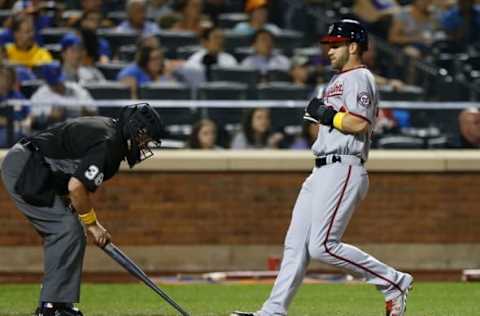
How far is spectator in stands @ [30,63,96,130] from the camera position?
13711 mm

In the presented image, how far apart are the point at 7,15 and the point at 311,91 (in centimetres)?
420

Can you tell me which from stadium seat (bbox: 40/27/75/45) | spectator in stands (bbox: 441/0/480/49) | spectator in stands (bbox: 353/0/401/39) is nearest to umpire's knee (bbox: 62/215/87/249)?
stadium seat (bbox: 40/27/75/45)

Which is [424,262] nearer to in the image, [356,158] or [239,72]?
[239,72]

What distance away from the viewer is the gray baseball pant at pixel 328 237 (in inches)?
332

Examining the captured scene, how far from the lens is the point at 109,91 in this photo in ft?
47.1

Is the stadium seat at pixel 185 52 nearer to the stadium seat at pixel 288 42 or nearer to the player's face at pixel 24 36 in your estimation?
the stadium seat at pixel 288 42

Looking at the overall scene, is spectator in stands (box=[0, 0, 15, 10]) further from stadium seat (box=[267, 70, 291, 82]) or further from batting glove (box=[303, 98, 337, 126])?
batting glove (box=[303, 98, 337, 126])

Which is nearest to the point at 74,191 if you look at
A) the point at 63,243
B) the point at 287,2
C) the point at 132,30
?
the point at 63,243

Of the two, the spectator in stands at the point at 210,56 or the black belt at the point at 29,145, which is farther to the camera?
the spectator in stands at the point at 210,56

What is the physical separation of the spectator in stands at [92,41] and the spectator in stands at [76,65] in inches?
4.5

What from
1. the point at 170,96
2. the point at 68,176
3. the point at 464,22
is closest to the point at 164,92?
the point at 170,96

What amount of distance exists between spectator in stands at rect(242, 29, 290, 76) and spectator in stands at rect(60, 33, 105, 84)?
191 cm

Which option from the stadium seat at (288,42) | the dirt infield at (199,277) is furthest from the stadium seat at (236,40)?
the dirt infield at (199,277)

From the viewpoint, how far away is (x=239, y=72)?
51.5 feet
